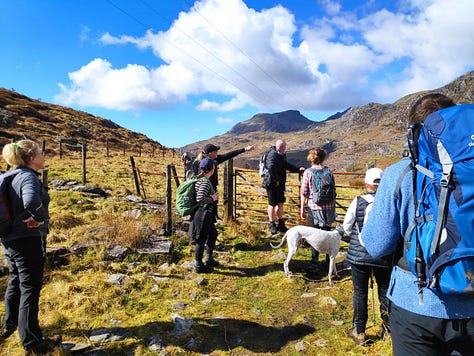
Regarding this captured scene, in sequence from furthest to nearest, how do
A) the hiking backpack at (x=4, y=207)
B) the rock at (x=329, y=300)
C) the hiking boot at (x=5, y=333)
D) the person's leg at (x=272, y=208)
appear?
the person's leg at (x=272, y=208), the rock at (x=329, y=300), the hiking boot at (x=5, y=333), the hiking backpack at (x=4, y=207)

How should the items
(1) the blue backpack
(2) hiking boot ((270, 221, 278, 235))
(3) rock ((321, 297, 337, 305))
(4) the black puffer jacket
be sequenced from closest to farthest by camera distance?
(1) the blue backpack < (3) rock ((321, 297, 337, 305)) < (4) the black puffer jacket < (2) hiking boot ((270, 221, 278, 235))

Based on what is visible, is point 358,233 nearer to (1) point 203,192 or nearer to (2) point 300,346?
(2) point 300,346

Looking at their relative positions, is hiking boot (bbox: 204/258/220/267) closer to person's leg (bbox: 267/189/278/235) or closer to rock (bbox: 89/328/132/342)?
person's leg (bbox: 267/189/278/235)

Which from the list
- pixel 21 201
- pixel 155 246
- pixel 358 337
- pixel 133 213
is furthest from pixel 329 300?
pixel 133 213

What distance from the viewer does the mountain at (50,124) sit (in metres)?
32.3

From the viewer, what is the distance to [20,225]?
323 centimetres

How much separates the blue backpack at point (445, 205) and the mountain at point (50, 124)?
106 feet

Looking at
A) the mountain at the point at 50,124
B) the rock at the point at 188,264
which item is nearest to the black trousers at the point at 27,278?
the rock at the point at 188,264

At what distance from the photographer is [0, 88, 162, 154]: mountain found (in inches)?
1271

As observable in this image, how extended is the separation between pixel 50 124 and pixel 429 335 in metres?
43.9

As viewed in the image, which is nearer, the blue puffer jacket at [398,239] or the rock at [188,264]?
the blue puffer jacket at [398,239]

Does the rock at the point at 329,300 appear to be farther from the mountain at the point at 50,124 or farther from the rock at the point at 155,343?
the mountain at the point at 50,124

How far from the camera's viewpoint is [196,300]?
4836mm

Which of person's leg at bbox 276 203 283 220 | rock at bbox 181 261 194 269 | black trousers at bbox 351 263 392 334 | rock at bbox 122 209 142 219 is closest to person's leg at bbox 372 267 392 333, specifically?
black trousers at bbox 351 263 392 334
